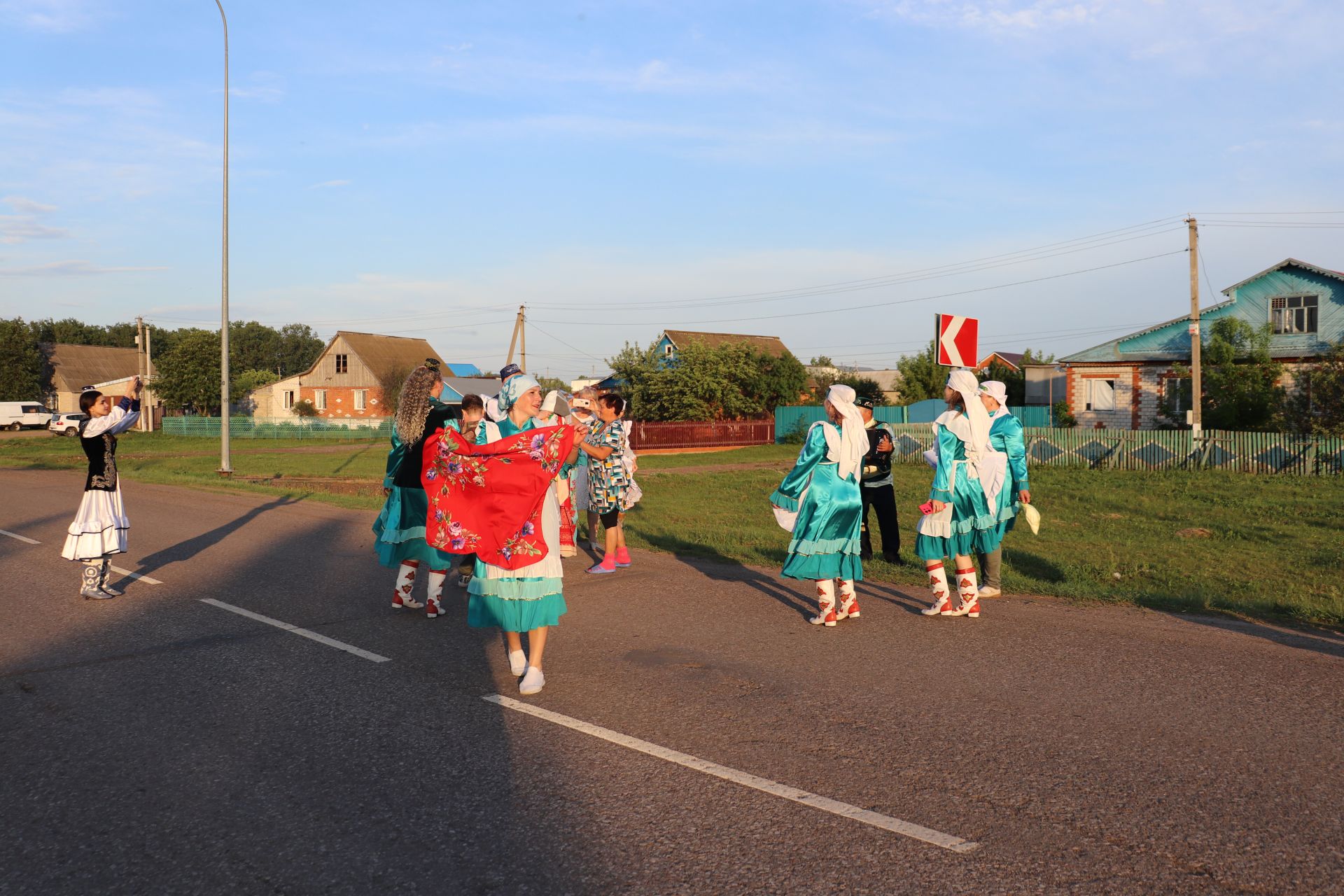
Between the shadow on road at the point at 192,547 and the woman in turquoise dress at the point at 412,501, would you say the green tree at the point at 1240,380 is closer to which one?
the shadow on road at the point at 192,547

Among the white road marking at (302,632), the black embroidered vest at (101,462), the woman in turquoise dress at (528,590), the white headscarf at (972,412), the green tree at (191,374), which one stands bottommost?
the white road marking at (302,632)

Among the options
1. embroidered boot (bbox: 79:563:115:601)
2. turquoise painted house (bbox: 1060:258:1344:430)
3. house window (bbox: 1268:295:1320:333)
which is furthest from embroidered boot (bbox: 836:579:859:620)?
house window (bbox: 1268:295:1320:333)

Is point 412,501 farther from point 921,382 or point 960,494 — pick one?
point 921,382

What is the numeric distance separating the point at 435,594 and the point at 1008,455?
4755 millimetres

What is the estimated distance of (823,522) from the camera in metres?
7.57

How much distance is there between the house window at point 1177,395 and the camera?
37.5 meters

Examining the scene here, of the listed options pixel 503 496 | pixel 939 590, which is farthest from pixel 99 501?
pixel 939 590

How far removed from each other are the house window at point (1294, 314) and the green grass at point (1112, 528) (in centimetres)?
1645

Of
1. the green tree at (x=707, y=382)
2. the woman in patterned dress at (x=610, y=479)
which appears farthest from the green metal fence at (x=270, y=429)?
the woman in patterned dress at (x=610, y=479)

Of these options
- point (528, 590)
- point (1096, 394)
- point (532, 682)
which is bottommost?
point (532, 682)

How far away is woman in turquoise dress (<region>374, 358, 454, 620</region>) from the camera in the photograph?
305 inches

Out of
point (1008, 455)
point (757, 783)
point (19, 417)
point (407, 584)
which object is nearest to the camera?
point (757, 783)

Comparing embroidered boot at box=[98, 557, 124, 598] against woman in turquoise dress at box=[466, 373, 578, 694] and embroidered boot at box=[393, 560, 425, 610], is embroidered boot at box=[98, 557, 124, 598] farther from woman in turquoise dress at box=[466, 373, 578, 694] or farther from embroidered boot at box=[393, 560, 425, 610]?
woman in turquoise dress at box=[466, 373, 578, 694]

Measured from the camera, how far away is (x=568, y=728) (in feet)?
16.7
